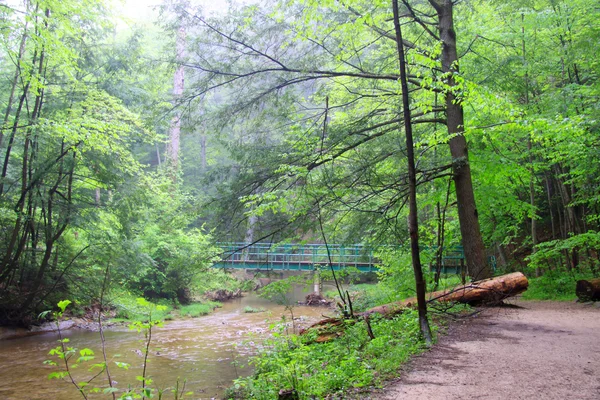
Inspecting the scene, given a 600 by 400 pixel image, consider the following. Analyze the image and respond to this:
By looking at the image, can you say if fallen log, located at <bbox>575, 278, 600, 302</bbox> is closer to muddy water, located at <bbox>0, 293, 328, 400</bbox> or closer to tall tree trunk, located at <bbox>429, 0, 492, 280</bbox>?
tall tree trunk, located at <bbox>429, 0, 492, 280</bbox>

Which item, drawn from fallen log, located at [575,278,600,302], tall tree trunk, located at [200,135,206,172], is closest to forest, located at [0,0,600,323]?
fallen log, located at [575,278,600,302]

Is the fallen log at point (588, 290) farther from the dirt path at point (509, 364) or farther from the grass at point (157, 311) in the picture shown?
the grass at point (157, 311)

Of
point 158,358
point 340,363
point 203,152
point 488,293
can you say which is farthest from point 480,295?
point 203,152

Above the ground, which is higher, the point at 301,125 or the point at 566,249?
the point at 301,125

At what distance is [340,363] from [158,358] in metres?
6.12

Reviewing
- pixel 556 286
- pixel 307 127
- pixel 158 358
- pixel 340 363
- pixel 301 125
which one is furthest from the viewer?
pixel 556 286

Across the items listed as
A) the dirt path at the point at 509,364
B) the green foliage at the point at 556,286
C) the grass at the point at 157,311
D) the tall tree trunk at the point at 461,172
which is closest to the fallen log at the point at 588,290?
the green foliage at the point at 556,286

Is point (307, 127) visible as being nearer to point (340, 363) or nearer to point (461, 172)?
point (461, 172)


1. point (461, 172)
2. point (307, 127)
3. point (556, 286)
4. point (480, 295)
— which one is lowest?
point (556, 286)

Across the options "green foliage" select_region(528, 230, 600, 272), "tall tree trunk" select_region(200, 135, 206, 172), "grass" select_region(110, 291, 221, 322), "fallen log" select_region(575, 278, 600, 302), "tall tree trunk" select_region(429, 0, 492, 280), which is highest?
"tall tree trunk" select_region(200, 135, 206, 172)

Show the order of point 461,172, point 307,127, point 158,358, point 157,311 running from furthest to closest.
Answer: point 157,311 < point 158,358 < point 307,127 < point 461,172

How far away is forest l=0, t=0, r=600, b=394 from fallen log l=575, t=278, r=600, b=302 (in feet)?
3.14

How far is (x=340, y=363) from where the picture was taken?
15.5ft

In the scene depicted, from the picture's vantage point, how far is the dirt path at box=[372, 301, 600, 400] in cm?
353
